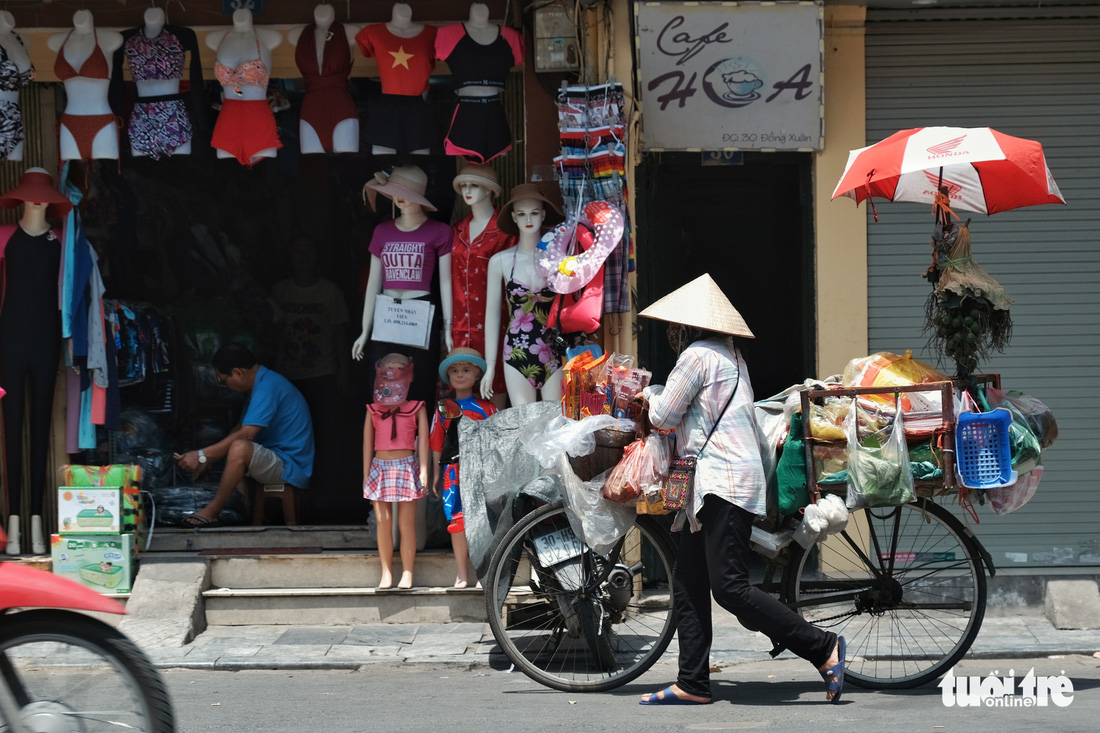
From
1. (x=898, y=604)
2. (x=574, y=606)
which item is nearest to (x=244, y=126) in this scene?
(x=574, y=606)

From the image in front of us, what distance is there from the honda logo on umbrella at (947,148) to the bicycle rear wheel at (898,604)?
1.67m

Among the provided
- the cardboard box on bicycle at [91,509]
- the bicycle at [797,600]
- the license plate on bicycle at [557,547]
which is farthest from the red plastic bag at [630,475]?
the cardboard box on bicycle at [91,509]

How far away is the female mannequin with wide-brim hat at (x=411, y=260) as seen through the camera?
7926 millimetres

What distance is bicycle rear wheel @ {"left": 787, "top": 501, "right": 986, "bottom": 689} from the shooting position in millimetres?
5680

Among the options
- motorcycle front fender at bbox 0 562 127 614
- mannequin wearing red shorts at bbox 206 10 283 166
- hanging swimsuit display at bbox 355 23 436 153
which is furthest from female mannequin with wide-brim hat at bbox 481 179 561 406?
motorcycle front fender at bbox 0 562 127 614

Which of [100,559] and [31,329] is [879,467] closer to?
[100,559]

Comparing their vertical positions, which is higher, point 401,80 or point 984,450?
point 401,80

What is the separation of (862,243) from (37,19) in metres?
5.77

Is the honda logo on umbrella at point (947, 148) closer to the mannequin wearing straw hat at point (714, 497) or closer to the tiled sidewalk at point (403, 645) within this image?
the mannequin wearing straw hat at point (714, 497)

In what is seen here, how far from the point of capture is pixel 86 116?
7824mm

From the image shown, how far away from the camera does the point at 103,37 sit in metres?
7.79

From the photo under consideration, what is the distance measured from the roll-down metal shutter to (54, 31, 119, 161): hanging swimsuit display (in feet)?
16.8

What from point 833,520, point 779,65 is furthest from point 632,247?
point 833,520

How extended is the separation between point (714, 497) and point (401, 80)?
3.89 meters
